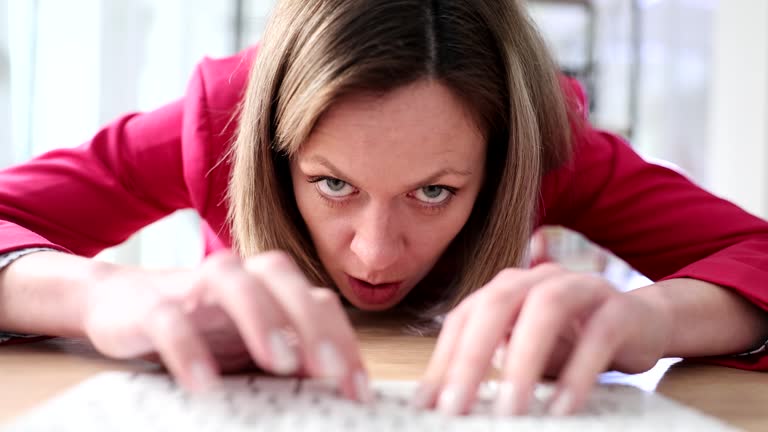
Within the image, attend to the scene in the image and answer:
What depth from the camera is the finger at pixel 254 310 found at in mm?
382

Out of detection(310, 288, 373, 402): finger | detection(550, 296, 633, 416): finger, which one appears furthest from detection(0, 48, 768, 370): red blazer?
detection(310, 288, 373, 402): finger

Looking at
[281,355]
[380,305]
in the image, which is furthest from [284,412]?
[380,305]

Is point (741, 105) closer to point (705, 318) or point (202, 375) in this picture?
point (705, 318)

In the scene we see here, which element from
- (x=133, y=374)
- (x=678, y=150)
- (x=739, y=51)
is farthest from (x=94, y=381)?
(x=678, y=150)

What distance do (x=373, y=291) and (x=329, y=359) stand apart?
0.36 m

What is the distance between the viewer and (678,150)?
3787 millimetres

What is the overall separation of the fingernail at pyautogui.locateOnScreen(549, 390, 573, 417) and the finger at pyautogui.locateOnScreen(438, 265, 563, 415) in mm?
45

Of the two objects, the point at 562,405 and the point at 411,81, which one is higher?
the point at 411,81

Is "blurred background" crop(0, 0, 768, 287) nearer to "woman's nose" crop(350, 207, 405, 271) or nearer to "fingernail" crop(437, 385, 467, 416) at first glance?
"woman's nose" crop(350, 207, 405, 271)

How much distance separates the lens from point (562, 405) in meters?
0.42

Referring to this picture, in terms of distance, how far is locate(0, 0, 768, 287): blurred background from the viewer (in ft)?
4.45

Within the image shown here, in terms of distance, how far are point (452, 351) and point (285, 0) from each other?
1.52 feet

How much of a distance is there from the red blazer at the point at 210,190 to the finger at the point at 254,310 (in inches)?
17.2

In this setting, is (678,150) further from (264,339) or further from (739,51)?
(264,339)
